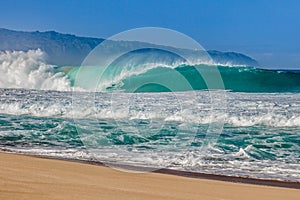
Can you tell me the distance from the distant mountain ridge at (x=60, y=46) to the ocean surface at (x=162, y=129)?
261 inches

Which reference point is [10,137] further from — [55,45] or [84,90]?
[55,45]

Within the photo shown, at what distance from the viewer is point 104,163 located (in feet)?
28.2

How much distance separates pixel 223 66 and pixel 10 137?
25.1 metres

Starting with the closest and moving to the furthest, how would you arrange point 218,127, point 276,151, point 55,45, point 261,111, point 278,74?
point 276,151
point 218,127
point 261,111
point 278,74
point 55,45

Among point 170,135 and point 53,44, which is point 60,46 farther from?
point 170,135

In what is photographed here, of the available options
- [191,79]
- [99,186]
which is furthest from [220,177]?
[191,79]

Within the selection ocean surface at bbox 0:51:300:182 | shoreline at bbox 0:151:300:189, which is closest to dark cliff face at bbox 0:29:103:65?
ocean surface at bbox 0:51:300:182

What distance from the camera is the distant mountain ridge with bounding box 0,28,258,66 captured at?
38.0 metres

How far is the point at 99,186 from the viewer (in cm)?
544

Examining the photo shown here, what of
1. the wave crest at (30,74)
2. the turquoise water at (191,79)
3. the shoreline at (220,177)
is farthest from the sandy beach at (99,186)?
the wave crest at (30,74)

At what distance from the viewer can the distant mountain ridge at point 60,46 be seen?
38006mm

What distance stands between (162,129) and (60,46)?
117 feet

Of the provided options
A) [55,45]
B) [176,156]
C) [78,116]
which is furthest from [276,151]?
[55,45]

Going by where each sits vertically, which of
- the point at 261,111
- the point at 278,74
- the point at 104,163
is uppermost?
the point at 278,74
